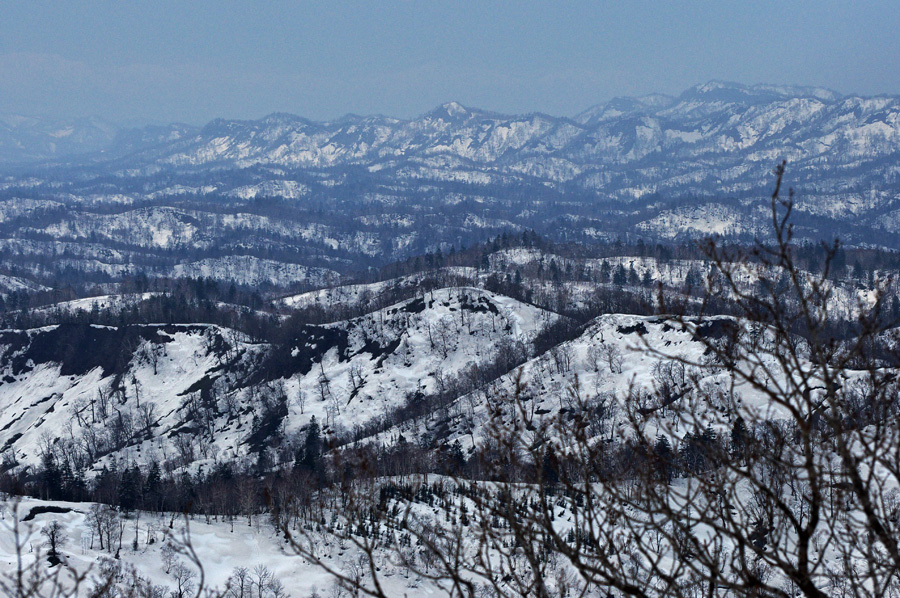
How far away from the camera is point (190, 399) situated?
11425cm

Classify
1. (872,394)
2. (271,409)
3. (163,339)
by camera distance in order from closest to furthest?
(872,394) → (271,409) → (163,339)

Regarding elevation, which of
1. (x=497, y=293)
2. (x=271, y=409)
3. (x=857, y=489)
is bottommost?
(x=271, y=409)

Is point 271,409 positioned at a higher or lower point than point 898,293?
lower

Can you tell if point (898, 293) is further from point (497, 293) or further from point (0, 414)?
point (0, 414)

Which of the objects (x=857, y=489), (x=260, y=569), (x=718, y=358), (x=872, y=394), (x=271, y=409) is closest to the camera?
(x=857, y=489)

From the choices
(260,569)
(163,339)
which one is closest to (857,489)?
(260,569)

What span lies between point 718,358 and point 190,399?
121129 millimetres

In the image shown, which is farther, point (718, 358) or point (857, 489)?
point (718, 358)

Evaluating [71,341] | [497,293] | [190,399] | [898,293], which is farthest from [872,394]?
[898,293]

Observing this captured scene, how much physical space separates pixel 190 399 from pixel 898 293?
158 meters

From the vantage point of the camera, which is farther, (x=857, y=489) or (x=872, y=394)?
(x=872, y=394)

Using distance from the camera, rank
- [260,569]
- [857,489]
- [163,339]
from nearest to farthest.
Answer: [857,489] → [260,569] → [163,339]

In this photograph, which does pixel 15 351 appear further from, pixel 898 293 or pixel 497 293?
pixel 898 293

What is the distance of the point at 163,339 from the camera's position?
136 metres
